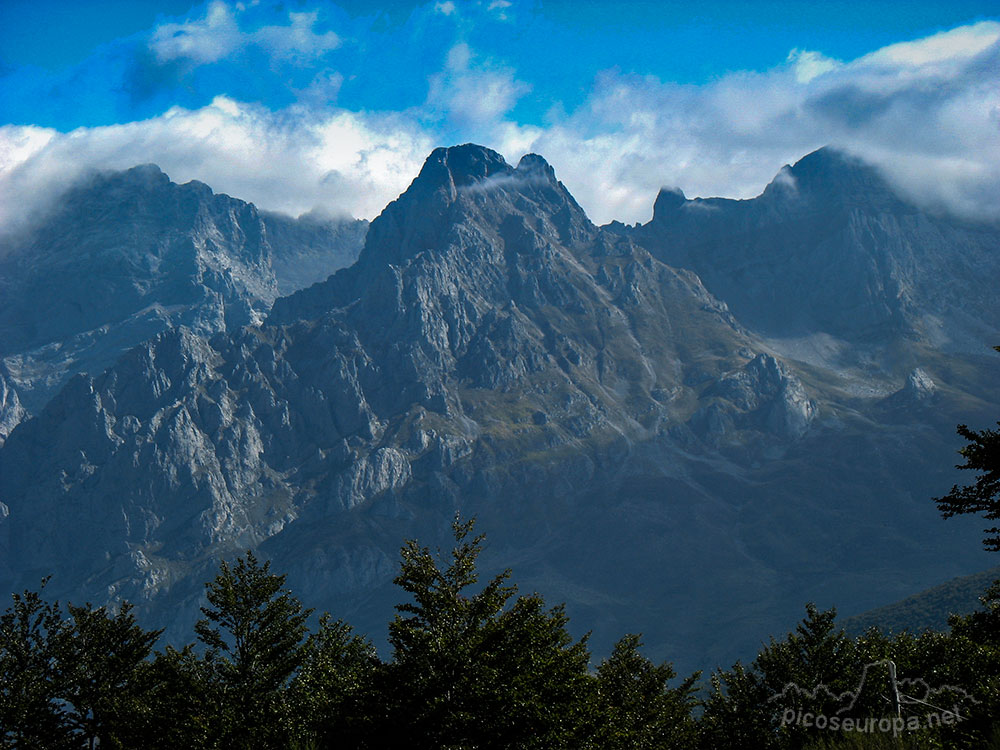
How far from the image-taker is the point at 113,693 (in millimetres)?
58281

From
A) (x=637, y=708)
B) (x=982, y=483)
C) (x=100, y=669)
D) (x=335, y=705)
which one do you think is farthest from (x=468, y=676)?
(x=100, y=669)

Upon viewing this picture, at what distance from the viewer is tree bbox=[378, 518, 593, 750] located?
37.8 meters

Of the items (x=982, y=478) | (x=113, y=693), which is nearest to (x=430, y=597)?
(x=982, y=478)

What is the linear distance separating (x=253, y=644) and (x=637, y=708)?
24.3 m

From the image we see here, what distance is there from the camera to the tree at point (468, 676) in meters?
37.8

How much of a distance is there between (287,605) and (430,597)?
2027 centimetres

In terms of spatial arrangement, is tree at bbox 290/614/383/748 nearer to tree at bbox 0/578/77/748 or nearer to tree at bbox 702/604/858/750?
tree at bbox 0/578/77/748

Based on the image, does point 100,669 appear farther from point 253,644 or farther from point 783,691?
point 783,691

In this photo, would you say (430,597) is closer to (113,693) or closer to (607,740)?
(607,740)

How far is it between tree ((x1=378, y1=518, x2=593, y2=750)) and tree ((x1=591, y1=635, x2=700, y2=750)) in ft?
9.06

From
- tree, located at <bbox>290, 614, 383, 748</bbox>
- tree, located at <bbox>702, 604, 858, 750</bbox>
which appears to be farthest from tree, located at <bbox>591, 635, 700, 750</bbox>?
tree, located at <bbox>290, 614, 383, 748</bbox>

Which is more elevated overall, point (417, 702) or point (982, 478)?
point (982, 478)

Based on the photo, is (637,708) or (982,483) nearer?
(982,483)

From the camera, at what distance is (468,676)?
3850 cm
